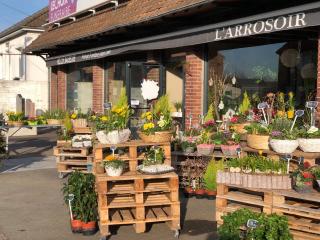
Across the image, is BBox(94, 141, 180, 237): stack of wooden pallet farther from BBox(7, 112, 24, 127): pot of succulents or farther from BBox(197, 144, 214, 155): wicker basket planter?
BBox(7, 112, 24, 127): pot of succulents

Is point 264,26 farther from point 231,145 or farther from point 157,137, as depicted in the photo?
point 157,137

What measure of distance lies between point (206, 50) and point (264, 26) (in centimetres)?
305

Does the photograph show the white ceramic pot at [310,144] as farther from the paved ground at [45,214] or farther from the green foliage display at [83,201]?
the green foliage display at [83,201]

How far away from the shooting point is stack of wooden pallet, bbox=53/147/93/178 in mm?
10500

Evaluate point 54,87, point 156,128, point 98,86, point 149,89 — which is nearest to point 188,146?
point 149,89

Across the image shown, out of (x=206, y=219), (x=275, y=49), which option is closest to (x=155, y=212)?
(x=206, y=219)

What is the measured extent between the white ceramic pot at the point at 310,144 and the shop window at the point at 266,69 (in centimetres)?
229

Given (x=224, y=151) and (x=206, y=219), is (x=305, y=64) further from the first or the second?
(x=206, y=219)

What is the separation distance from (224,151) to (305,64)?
2093mm

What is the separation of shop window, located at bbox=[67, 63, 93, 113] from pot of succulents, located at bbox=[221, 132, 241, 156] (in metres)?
8.43

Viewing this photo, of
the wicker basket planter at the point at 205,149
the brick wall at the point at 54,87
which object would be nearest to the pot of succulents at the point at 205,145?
the wicker basket planter at the point at 205,149

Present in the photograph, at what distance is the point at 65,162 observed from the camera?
34.6ft

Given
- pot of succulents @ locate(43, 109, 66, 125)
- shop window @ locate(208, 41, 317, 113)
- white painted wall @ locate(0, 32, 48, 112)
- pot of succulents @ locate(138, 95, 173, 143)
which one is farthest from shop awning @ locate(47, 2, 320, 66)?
white painted wall @ locate(0, 32, 48, 112)

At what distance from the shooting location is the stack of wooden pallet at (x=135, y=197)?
6.09 metres
